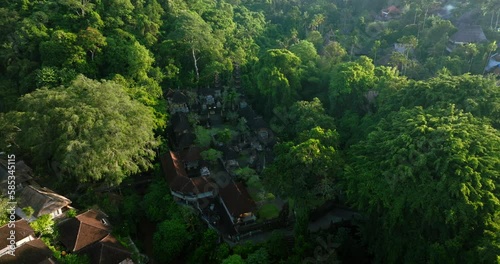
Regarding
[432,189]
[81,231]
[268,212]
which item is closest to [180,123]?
[268,212]

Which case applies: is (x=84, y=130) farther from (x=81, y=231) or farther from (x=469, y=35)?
(x=469, y=35)

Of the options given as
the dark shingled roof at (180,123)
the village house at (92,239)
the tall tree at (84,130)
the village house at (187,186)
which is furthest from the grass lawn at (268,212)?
the dark shingled roof at (180,123)

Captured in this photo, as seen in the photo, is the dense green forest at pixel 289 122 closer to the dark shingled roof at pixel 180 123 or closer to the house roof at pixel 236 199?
the house roof at pixel 236 199

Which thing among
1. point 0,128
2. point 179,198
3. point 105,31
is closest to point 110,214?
point 179,198

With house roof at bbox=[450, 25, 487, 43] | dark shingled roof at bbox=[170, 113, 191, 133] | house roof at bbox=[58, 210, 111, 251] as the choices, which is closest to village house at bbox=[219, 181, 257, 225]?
house roof at bbox=[58, 210, 111, 251]

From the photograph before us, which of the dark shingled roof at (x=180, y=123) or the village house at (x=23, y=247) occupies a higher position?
the dark shingled roof at (x=180, y=123)

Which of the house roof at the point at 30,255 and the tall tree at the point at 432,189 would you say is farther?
the house roof at the point at 30,255

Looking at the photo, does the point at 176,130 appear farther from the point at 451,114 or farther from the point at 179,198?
the point at 451,114
